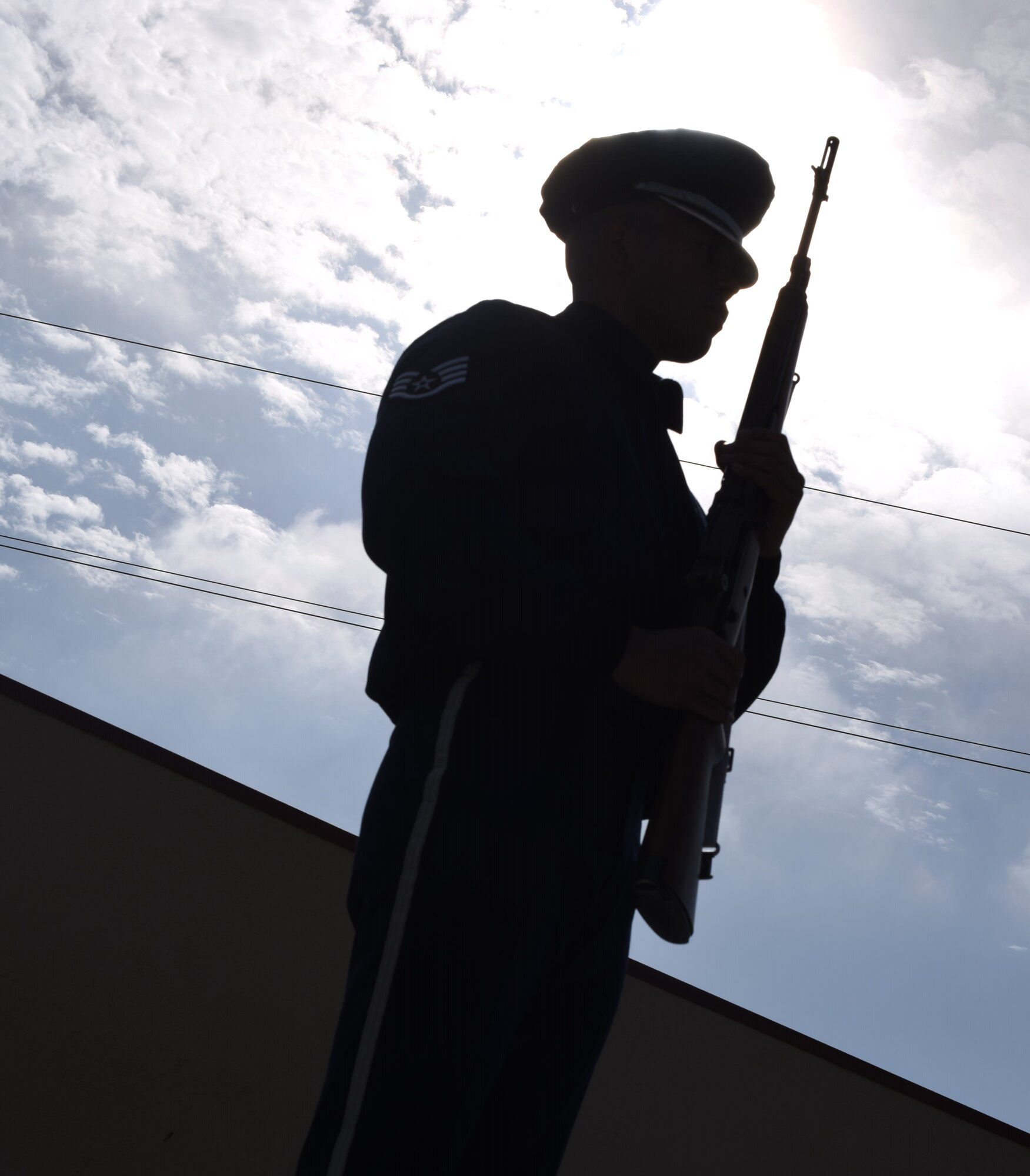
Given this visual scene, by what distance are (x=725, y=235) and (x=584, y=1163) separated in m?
2.27

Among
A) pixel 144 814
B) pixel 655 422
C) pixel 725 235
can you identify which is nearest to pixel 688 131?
pixel 725 235

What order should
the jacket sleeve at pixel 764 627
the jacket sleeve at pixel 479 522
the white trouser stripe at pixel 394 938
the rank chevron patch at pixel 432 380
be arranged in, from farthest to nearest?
the jacket sleeve at pixel 764 627 → the rank chevron patch at pixel 432 380 → the jacket sleeve at pixel 479 522 → the white trouser stripe at pixel 394 938

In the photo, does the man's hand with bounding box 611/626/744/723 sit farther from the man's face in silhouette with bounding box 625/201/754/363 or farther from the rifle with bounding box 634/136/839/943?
the man's face in silhouette with bounding box 625/201/754/363

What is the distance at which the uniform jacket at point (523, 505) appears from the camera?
1189 millimetres

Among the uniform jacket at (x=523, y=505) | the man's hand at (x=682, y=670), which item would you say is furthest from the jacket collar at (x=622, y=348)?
the man's hand at (x=682, y=670)

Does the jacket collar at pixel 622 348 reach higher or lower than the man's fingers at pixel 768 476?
higher

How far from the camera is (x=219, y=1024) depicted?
2557 millimetres

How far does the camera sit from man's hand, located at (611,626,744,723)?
1240mm

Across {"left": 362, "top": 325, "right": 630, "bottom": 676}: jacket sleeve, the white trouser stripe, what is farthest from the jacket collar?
the white trouser stripe

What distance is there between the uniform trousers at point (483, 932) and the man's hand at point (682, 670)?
73mm

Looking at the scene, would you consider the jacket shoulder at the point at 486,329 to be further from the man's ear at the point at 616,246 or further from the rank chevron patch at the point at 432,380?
the man's ear at the point at 616,246

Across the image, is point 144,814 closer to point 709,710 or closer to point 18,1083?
point 18,1083

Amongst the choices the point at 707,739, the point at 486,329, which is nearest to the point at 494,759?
the point at 707,739

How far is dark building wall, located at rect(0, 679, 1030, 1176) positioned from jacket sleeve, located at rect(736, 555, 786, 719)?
1.41 m
